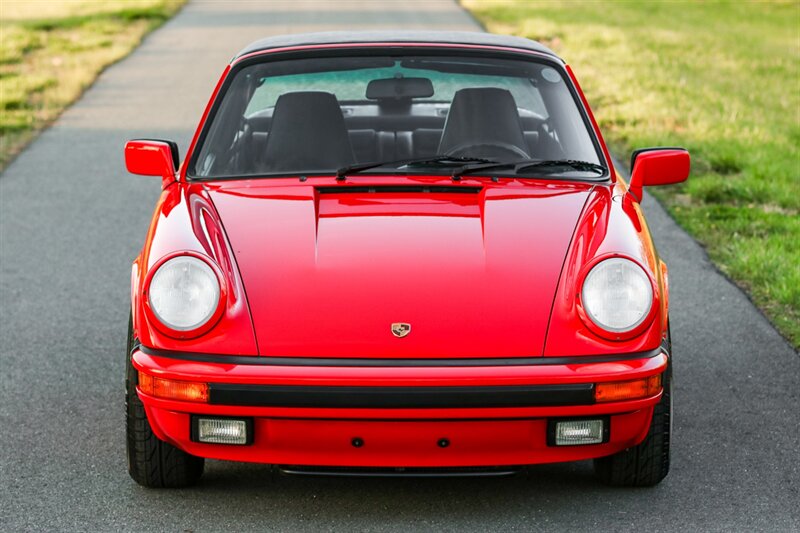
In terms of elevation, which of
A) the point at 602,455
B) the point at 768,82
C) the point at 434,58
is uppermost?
the point at 434,58

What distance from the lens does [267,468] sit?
4344mm

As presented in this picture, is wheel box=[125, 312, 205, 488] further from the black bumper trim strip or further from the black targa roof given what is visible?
the black targa roof

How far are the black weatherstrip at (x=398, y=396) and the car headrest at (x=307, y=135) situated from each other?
1.29 meters

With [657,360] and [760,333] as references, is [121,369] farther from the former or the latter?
[760,333]

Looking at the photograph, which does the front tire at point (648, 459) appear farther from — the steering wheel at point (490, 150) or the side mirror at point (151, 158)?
the side mirror at point (151, 158)

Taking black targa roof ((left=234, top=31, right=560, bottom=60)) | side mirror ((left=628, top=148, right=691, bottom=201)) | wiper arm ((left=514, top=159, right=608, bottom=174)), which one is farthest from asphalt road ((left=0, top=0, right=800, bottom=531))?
black targa roof ((left=234, top=31, right=560, bottom=60))

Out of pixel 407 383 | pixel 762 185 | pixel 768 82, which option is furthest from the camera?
pixel 768 82

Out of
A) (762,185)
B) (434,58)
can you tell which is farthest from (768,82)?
(434,58)

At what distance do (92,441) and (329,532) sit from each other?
1202 mm

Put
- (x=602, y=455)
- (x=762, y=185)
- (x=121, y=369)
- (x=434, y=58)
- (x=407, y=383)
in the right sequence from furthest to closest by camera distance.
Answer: (x=762, y=185) < (x=121, y=369) < (x=434, y=58) < (x=602, y=455) < (x=407, y=383)

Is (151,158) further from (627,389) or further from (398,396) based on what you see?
(627,389)

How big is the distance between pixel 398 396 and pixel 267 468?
2.97 ft

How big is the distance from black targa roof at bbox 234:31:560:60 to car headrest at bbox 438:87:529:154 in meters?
0.23

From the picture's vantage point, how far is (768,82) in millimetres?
15375
